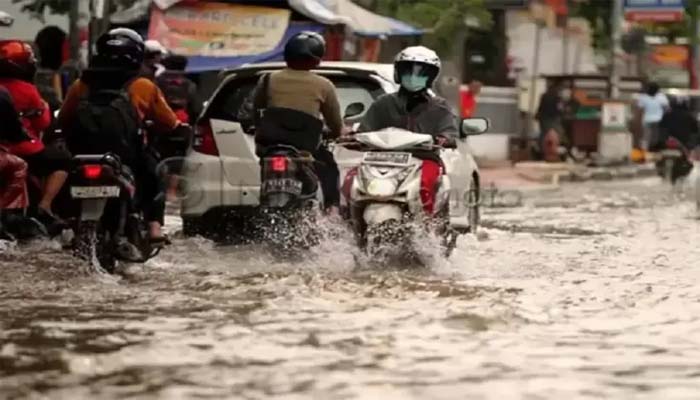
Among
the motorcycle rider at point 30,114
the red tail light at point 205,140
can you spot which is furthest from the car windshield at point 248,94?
the motorcycle rider at point 30,114

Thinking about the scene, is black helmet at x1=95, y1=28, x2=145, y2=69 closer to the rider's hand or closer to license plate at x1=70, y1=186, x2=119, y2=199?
license plate at x1=70, y1=186, x2=119, y2=199

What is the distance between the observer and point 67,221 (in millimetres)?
10477

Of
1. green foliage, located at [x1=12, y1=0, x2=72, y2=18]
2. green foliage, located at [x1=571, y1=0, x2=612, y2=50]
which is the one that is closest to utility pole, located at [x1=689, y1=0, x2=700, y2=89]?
green foliage, located at [x1=571, y1=0, x2=612, y2=50]

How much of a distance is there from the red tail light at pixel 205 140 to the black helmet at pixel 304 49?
4.63 ft

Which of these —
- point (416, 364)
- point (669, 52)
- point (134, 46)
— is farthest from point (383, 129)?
point (669, 52)

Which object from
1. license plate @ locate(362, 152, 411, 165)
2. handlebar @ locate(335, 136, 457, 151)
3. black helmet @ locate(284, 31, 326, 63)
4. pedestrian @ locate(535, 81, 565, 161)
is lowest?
pedestrian @ locate(535, 81, 565, 161)

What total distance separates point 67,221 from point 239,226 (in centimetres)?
303

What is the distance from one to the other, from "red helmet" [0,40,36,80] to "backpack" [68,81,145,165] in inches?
66.6

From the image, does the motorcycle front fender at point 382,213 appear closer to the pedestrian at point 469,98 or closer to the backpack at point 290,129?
the backpack at point 290,129

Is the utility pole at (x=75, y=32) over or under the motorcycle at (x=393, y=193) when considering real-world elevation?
over

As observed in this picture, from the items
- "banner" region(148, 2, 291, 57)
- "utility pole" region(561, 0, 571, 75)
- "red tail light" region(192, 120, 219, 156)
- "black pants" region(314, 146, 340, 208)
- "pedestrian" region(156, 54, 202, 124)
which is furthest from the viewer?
"utility pole" region(561, 0, 571, 75)

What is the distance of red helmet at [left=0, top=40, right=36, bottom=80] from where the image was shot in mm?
11805

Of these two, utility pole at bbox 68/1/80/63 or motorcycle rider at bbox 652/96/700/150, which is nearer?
utility pole at bbox 68/1/80/63

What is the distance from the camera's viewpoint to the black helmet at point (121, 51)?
10.4m
